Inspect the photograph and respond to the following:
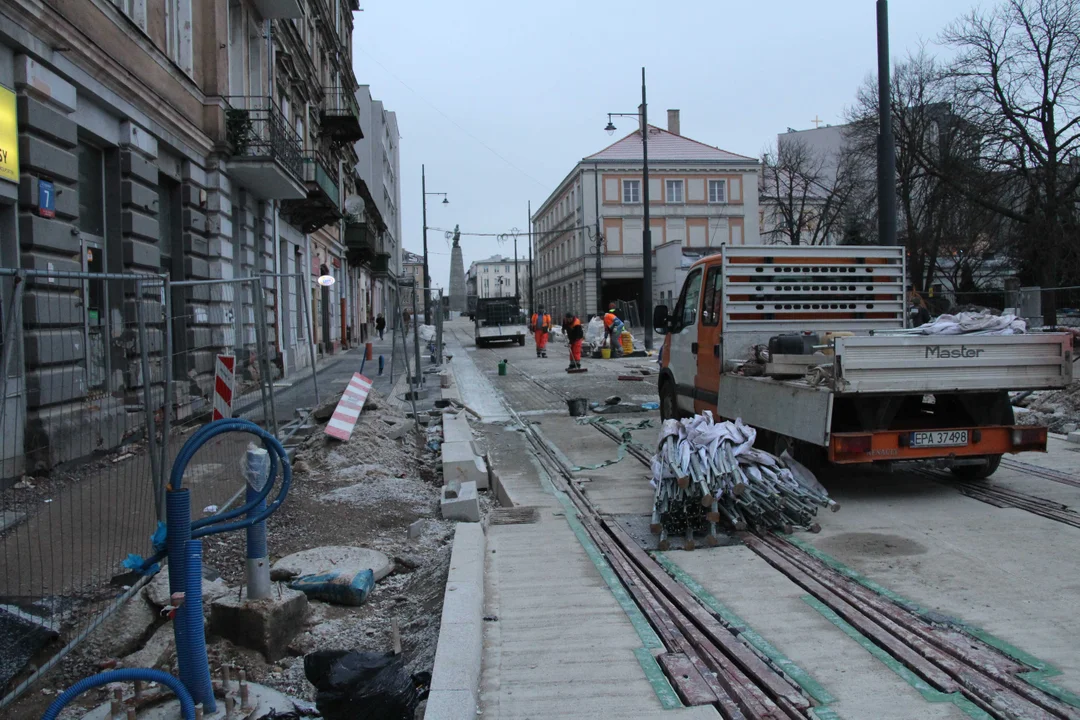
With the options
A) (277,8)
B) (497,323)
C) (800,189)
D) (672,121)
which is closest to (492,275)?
(672,121)

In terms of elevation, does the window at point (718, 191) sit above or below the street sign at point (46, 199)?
above

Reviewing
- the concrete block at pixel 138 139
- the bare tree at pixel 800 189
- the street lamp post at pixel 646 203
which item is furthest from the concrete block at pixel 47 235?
the bare tree at pixel 800 189

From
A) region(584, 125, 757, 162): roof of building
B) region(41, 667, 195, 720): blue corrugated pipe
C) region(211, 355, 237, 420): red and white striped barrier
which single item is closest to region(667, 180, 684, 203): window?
region(584, 125, 757, 162): roof of building

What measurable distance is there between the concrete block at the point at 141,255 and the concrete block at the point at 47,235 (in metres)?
1.79

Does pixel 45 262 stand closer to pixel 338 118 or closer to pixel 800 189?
pixel 338 118

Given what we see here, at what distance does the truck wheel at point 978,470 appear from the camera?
7.70 m

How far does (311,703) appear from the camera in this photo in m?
3.72

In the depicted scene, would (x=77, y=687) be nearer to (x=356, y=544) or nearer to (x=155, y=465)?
(x=155, y=465)

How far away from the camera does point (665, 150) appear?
6341cm

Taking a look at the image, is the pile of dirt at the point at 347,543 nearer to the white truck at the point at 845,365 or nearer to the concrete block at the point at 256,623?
the concrete block at the point at 256,623

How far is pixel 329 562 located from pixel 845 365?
4.23 m

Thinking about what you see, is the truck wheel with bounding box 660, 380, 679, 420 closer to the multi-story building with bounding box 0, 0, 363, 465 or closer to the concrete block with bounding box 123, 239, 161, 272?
the multi-story building with bounding box 0, 0, 363, 465

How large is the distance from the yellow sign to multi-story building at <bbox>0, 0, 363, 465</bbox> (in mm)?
34

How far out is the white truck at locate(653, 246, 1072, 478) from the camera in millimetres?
6887
